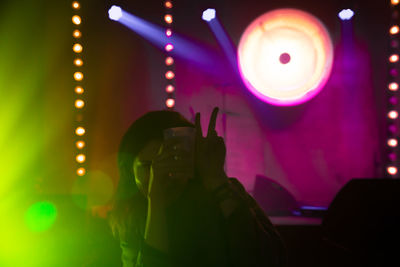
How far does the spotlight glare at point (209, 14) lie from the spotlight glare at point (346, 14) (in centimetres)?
112

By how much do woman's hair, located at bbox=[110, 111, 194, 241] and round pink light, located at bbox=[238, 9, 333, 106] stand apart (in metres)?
1.45

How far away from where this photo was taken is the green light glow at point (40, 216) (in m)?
2.12

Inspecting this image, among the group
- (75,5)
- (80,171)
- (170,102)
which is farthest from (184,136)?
(75,5)

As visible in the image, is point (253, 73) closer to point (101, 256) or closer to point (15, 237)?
point (101, 256)

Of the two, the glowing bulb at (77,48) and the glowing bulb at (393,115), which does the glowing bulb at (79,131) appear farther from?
the glowing bulb at (393,115)

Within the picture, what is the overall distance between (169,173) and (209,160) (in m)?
0.14

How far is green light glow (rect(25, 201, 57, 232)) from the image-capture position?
6.95 ft

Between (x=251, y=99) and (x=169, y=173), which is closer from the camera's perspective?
(x=169, y=173)

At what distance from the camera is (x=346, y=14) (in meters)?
2.41

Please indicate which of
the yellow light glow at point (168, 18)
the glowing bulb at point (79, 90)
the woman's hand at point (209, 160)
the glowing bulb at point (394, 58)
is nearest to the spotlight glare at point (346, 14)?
the glowing bulb at point (394, 58)

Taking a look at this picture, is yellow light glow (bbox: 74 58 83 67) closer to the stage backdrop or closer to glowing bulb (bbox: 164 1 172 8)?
the stage backdrop

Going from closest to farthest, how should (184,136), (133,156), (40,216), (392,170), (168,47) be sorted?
(184,136) → (133,156) → (40,216) → (392,170) → (168,47)

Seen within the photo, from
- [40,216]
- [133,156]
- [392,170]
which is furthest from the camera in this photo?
[392,170]

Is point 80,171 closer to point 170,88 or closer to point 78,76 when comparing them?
point 78,76
